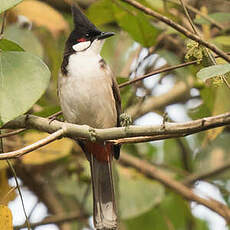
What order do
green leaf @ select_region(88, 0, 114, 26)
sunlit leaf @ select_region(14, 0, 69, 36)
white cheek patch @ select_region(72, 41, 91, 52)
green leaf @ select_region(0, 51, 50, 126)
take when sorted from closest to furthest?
green leaf @ select_region(0, 51, 50, 126) < white cheek patch @ select_region(72, 41, 91, 52) < green leaf @ select_region(88, 0, 114, 26) < sunlit leaf @ select_region(14, 0, 69, 36)

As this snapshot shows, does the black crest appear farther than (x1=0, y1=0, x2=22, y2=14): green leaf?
Yes

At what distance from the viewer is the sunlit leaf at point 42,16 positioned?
3.03m

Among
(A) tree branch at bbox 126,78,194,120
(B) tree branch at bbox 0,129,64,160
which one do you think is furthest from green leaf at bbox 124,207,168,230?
(B) tree branch at bbox 0,129,64,160

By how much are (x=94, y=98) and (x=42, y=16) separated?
0.74 meters

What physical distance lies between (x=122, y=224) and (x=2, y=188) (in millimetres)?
837

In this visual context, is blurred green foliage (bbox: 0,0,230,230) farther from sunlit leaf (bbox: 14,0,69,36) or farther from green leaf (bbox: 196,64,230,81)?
green leaf (bbox: 196,64,230,81)

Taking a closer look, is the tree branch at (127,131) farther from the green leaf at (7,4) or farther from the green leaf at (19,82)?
the green leaf at (7,4)

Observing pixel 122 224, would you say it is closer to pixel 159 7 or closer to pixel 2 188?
pixel 2 188

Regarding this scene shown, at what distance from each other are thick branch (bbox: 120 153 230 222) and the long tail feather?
0.70m

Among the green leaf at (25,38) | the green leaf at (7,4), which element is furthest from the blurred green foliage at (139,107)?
the green leaf at (7,4)

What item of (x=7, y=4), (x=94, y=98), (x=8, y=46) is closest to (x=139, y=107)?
(x=94, y=98)

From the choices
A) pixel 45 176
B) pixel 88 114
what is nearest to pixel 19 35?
pixel 88 114

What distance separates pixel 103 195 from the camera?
104 inches

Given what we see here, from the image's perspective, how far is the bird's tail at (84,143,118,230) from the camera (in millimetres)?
2488
